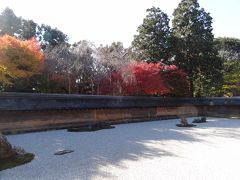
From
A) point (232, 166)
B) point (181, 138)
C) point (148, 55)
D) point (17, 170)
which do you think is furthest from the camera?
point (148, 55)

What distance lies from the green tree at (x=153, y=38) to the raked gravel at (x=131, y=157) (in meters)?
14.3

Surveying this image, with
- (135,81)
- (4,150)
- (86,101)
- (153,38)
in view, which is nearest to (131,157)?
(4,150)

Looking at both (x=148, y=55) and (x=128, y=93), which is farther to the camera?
(x=148, y=55)

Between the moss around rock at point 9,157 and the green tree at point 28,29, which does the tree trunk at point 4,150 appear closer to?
the moss around rock at point 9,157

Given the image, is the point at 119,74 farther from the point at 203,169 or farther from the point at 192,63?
the point at 203,169

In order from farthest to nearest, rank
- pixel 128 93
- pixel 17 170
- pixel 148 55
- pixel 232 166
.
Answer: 1. pixel 148 55
2. pixel 128 93
3. pixel 232 166
4. pixel 17 170

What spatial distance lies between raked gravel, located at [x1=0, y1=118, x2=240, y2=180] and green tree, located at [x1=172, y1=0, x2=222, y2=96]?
48.8 ft

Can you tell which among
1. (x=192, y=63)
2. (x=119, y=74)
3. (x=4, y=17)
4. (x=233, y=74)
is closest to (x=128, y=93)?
(x=119, y=74)

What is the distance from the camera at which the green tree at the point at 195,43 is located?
2961 cm

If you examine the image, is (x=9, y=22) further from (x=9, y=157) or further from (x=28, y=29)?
(x=9, y=157)

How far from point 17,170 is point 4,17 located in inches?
1360

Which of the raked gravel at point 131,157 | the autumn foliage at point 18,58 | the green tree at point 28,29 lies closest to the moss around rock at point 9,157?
the raked gravel at point 131,157

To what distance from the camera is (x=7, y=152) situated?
383 inches

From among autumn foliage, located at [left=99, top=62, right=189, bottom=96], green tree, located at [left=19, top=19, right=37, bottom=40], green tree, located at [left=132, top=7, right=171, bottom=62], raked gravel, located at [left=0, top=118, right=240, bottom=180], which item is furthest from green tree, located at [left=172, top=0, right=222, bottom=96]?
green tree, located at [left=19, top=19, right=37, bottom=40]
